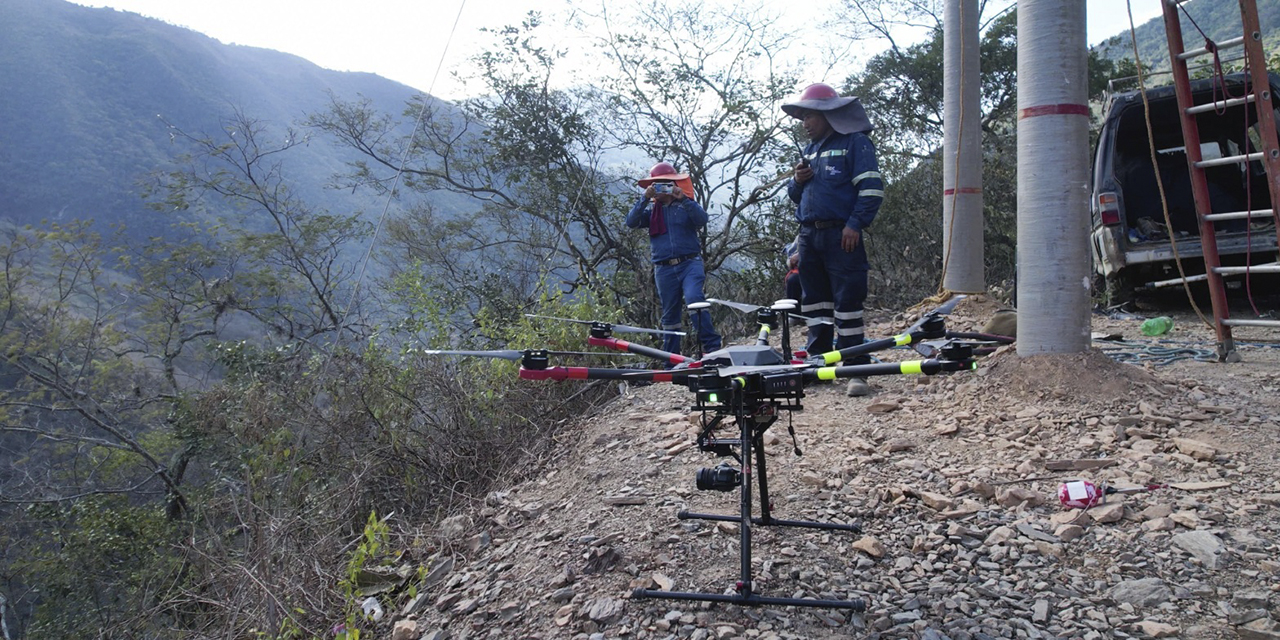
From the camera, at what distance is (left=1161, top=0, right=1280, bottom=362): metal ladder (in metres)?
4.54

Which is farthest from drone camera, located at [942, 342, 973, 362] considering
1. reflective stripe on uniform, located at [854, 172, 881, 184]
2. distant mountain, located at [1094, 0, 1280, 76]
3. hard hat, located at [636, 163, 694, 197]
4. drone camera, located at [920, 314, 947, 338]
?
distant mountain, located at [1094, 0, 1280, 76]

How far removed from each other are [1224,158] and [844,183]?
2103 mm

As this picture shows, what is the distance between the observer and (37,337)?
600 inches

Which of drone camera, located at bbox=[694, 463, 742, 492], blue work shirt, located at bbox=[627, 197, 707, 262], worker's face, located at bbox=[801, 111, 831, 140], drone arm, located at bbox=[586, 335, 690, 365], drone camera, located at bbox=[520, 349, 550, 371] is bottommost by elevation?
drone camera, located at bbox=[694, 463, 742, 492]

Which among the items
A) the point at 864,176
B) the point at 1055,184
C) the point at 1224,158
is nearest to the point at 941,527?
the point at 1055,184

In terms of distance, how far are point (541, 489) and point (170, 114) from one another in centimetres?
5063

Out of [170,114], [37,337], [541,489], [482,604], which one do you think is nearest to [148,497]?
[37,337]

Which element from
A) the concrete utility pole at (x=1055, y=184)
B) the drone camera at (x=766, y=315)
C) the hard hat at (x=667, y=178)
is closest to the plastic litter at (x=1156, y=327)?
the concrete utility pole at (x=1055, y=184)

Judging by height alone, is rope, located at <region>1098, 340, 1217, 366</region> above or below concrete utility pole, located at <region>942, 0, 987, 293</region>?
below

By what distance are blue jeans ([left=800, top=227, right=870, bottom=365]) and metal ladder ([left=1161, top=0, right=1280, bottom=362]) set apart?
1987 millimetres

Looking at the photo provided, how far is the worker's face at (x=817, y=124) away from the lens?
525 cm

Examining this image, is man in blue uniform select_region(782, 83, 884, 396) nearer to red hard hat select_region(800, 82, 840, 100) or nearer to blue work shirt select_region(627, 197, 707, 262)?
red hard hat select_region(800, 82, 840, 100)

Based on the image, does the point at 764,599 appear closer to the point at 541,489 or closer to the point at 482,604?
the point at 482,604

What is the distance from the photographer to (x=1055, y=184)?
4199 millimetres
